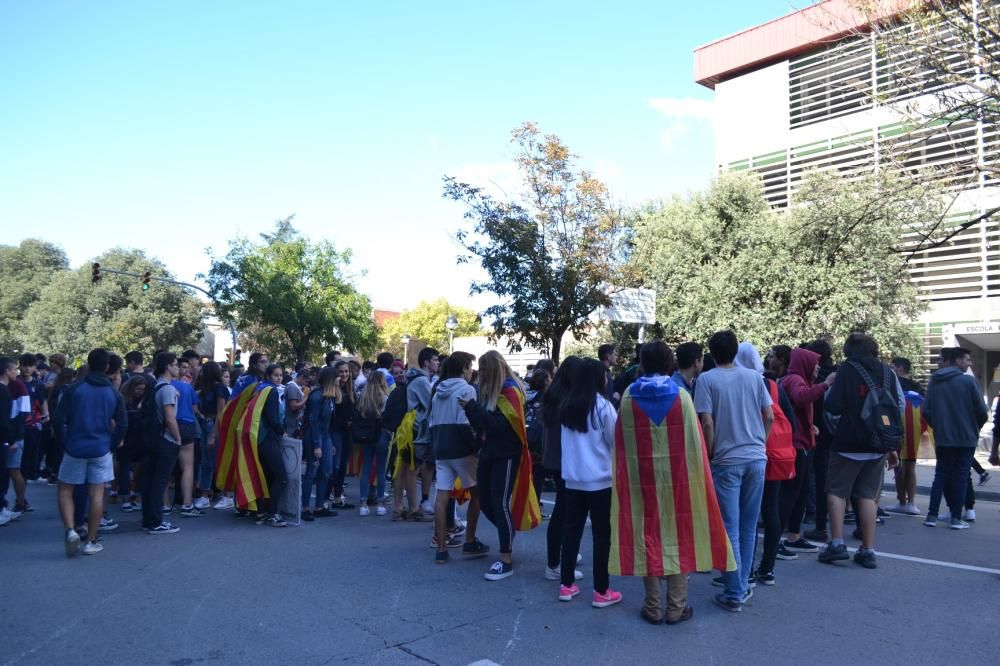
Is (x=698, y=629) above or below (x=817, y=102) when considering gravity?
below

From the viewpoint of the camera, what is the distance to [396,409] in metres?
8.95

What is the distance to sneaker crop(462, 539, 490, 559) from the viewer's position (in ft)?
23.0

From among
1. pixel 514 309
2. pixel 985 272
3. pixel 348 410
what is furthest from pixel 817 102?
pixel 348 410

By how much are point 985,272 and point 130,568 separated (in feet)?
80.9

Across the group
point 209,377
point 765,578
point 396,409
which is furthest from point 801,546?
point 209,377

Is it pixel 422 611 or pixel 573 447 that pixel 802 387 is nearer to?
pixel 573 447

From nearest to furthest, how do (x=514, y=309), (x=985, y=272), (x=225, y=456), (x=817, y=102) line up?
(x=225, y=456), (x=514, y=309), (x=985, y=272), (x=817, y=102)

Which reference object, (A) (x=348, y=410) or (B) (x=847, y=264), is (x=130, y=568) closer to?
(A) (x=348, y=410)

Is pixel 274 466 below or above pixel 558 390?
below

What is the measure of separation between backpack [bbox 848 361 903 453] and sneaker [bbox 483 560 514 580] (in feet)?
10.3

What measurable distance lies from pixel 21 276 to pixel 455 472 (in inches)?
2664

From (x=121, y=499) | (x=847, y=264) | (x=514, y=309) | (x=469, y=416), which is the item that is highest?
(x=847, y=264)

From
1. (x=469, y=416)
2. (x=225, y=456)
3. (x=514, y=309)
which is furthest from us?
(x=514, y=309)

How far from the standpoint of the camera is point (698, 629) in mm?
4926
